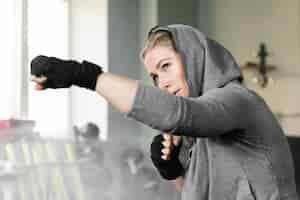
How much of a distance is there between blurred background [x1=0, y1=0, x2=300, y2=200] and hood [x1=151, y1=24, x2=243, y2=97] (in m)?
1.12

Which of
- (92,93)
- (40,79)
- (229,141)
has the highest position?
(40,79)

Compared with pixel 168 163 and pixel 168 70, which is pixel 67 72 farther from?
pixel 168 163

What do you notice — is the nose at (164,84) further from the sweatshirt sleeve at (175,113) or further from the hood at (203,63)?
the sweatshirt sleeve at (175,113)

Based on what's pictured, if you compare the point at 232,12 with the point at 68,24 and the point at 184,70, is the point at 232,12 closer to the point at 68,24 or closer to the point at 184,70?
the point at 68,24

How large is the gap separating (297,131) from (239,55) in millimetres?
492

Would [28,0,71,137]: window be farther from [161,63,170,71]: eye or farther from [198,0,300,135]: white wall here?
[161,63,170,71]: eye

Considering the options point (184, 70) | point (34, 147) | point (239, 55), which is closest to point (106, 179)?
point (34, 147)

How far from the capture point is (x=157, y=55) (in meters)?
1.01

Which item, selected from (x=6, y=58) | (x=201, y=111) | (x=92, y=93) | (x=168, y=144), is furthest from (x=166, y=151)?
(x=92, y=93)

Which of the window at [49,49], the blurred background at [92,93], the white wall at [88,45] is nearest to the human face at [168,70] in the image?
the blurred background at [92,93]

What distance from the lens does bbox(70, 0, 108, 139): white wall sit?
2.42 m

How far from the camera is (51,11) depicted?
2283 millimetres

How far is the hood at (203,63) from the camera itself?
0.95m

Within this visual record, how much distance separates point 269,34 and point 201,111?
90.7 inches
